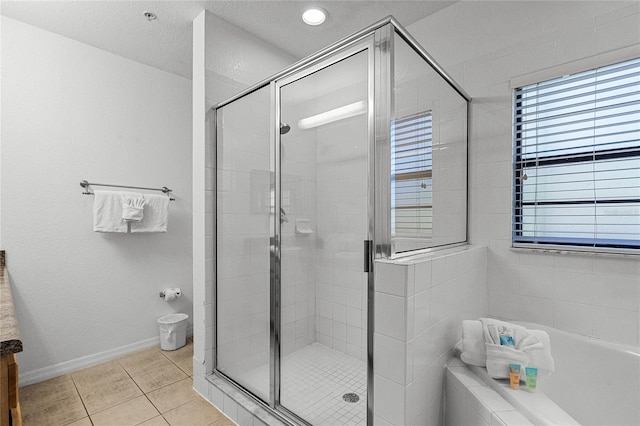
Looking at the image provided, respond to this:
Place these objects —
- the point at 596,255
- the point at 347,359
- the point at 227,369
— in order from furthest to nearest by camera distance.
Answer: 1. the point at 227,369
2. the point at 347,359
3. the point at 596,255

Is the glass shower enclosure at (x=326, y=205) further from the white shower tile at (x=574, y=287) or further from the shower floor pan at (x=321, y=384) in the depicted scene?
the white shower tile at (x=574, y=287)

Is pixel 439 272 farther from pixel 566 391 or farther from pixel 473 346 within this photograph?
Result: pixel 566 391

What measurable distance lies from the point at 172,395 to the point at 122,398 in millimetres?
304

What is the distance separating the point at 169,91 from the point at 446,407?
3224 mm

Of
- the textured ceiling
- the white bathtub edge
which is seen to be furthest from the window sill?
the textured ceiling

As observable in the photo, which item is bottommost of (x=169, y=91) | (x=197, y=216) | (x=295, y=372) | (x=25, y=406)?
(x=25, y=406)

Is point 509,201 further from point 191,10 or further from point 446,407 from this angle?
point 191,10

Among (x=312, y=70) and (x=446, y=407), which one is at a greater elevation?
(x=312, y=70)

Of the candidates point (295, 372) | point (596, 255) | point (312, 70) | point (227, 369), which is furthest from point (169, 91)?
point (596, 255)

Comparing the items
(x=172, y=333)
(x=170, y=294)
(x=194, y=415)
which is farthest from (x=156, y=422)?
(x=170, y=294)

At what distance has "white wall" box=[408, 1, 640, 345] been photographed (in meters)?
1.52

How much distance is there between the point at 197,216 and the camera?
2158 mm

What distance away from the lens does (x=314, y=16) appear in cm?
219

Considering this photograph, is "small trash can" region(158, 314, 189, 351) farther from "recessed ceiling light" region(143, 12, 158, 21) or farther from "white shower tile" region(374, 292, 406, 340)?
"recessed ceiling light" region(143, 12, 158, 21)
